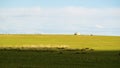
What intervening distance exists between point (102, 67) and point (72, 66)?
2.44m

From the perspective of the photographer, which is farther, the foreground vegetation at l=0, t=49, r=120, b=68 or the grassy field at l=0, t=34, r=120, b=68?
the grassy field at l=0, t=34, r=120, b=68

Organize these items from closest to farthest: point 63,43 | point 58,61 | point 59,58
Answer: point 58,61
point 59,58
point 63,43

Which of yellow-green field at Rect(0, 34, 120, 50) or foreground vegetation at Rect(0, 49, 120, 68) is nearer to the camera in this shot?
foreground vegetation at Rect(0, 49, 120, 68)

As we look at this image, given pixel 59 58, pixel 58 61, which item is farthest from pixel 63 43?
pixel 58 61

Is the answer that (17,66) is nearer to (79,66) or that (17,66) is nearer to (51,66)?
(51,66)

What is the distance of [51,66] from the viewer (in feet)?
92.0

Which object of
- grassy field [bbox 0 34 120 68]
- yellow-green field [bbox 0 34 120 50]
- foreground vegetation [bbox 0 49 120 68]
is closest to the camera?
foreground vegetation [bbox 0 49 120 68]

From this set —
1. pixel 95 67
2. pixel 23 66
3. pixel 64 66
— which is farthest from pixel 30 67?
pixel 95 67

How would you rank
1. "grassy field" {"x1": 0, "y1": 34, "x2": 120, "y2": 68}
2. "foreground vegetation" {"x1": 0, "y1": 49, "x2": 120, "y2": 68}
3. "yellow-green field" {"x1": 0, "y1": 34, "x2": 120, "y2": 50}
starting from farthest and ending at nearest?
1. "yellow-green field" {"x1": 0, "y1": 34, "x2": 120, "y2": 50}
2. "grassy field" {"x1": 0, "y1": 34, "x2": 120, "y2": 68}
3. "foreground vegetation" {"x1": 0, "y1": 49, "x2": 120, "y2": 68}

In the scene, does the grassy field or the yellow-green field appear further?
the yellow-green field

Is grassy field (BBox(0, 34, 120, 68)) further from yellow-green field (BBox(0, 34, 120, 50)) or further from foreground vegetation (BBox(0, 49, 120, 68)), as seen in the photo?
yellow-green field (BBox(0, 34, 120, 50))

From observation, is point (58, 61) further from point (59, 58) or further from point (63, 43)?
point (63, 43)

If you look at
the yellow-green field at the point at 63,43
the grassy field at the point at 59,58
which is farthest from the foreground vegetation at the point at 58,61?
the yellow-green field at the point at 63,43

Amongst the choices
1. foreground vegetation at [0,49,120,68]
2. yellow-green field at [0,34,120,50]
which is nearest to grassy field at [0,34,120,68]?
foreground vegetation at [0,49,120,68]
